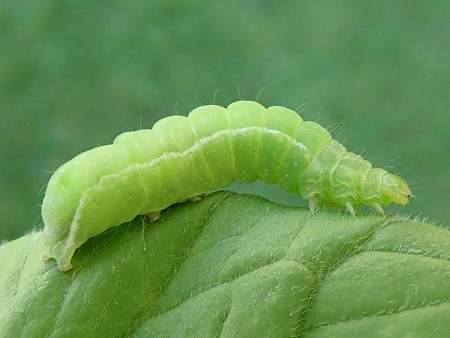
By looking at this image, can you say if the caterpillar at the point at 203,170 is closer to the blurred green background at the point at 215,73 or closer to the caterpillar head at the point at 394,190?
the caterpillar head at the point at 394,190

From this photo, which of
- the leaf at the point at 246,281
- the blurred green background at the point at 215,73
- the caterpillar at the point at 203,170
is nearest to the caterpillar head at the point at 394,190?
the caterpillar at the point at 203,170

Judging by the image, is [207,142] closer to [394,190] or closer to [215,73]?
[394,190]

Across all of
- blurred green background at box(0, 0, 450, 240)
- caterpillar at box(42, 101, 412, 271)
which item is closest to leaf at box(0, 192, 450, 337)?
caterpillar at box(42, 101, 412, 271)

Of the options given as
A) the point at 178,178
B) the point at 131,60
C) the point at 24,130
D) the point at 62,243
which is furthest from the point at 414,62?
the point at 62,243

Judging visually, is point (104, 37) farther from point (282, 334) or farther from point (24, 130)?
point (282, 334)

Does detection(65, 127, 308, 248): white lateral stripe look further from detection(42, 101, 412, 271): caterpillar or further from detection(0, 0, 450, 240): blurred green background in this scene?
detection(0, 0, 450, 240): blurred green background

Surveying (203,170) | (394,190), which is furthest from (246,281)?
(394,190)
